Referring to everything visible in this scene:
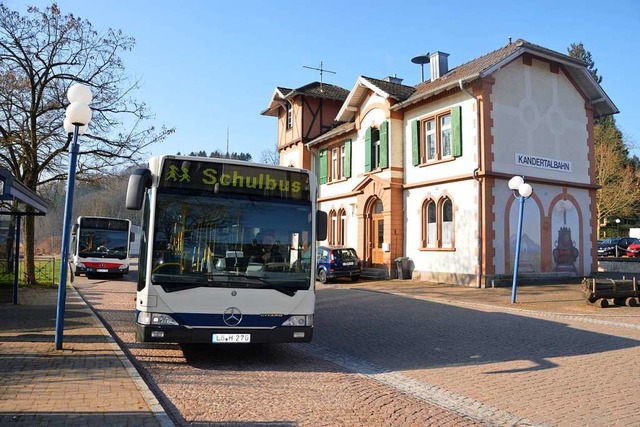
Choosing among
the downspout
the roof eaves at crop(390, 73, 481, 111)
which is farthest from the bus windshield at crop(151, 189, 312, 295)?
the roof eaves at crop(390, 73, 481, 111)

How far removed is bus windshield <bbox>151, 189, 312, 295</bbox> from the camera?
6977mm

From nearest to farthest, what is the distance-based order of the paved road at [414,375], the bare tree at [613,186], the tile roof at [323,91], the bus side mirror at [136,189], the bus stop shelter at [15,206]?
the paved road at [414,375] < the bus side mirror at [136,189] < the bus stop shelter at [15,206] < the tile roof at [323,91] < the bare tree at [613,186]

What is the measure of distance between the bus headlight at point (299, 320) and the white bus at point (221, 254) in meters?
0.01

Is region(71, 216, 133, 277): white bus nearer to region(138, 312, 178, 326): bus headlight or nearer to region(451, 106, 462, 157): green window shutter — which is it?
region(451, 106, 462, 157): green window shutter

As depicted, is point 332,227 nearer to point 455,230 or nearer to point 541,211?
point 455,230

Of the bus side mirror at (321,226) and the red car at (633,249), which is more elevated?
the red car at (633,249)

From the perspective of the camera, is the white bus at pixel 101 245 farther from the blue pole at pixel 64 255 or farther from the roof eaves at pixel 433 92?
the blue pole at pixel 64 255

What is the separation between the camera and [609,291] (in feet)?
45.2

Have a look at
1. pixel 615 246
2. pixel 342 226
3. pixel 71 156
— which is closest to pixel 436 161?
pixel 342 226

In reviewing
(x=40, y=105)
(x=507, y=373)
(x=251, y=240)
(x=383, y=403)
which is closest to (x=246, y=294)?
(x=251, y=240)

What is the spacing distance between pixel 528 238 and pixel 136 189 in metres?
17.4

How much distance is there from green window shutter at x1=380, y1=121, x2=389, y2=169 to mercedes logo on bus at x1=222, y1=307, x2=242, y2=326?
714 inches

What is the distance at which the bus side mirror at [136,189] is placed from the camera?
6645mm

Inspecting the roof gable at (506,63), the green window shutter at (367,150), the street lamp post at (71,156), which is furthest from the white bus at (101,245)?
the street lamp post at (71,156)
